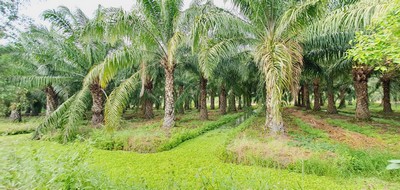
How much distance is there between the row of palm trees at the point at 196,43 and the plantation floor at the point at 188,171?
2.54m

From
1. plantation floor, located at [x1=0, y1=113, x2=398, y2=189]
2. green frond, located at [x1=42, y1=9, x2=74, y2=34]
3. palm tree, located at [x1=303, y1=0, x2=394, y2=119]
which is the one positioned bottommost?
plantation floor, located at [x1=0, y1=113, x2=398, y2=189]

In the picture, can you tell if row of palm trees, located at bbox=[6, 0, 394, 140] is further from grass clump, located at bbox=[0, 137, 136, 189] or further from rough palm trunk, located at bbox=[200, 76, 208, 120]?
grass clump, located at bbox=[0, 137, 136, 189]

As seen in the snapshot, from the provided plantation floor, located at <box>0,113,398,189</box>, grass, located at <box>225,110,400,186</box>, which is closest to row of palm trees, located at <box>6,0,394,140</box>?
grass, located at <box>225,110,400,186</box>

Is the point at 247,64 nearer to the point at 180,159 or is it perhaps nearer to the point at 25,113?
the point at 180,159

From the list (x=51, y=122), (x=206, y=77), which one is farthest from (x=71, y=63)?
(x=206, y=77)

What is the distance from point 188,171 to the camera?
558 cm

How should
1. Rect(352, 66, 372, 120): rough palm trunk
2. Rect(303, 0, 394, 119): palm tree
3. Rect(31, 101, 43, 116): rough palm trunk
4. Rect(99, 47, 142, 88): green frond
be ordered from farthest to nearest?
Rect(31, 101, 43, 116): rough palm trunk → Rect(352, 66, 372, 120): rough palm trunk → Rect(99, 47, 142, 88): green frond → Rect(303, 0, 394, 119): palm tree

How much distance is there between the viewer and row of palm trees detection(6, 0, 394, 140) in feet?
23.5

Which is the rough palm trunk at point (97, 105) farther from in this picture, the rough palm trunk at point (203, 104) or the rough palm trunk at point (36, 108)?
the rough palm trunk at point (36, 108)

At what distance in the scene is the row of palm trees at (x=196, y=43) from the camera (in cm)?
716

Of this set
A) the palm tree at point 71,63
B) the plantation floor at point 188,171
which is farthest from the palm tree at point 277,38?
the palm tree at point 71,63

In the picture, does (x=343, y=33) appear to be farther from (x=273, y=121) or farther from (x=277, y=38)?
(x=273, y=121)

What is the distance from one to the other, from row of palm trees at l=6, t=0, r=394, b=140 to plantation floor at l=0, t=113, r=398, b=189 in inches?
100.0

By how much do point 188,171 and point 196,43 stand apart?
4.36 m
